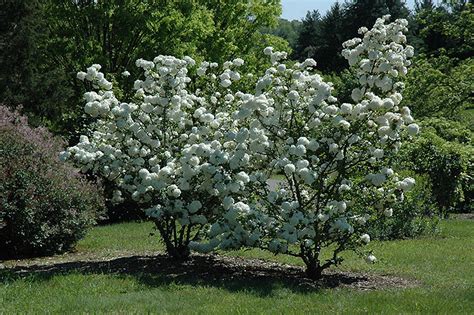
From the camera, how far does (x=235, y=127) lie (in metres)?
8.99

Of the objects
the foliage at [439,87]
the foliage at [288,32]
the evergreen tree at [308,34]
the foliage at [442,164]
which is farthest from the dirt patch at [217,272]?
the evergreen tree at [308,34]

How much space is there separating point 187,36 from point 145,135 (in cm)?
1489

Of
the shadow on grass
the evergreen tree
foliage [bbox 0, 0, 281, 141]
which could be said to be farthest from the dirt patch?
the evergreen tree

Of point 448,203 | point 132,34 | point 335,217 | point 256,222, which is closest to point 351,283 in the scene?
point 335,217

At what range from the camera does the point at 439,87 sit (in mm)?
21953

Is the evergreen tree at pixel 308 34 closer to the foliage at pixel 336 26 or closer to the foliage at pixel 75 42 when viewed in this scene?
the foliage at pixel 336 26

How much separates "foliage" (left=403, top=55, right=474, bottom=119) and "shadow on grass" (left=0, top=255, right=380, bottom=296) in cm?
1397

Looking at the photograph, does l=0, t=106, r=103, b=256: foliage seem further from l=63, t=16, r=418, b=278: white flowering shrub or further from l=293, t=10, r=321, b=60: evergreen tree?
l=293, t=10, r=321, b=60: evergreen tree

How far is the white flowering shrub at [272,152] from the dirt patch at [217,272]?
357 millimetres

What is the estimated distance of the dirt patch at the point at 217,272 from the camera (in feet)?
26.7

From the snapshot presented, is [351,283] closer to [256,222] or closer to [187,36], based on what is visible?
[256,222]

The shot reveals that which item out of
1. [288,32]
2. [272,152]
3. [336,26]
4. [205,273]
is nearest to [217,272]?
[205,273]

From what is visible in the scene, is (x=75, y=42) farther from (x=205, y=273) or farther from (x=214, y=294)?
(x=214, y=294)

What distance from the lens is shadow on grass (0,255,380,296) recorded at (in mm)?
7989
